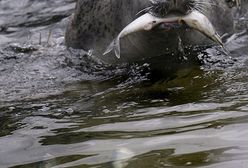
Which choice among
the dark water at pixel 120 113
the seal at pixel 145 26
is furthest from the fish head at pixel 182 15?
the dark water at pixel 120 113

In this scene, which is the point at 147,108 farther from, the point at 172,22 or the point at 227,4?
the point at 227,4

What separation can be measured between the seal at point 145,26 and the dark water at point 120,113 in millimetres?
193

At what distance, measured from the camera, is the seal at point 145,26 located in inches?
173

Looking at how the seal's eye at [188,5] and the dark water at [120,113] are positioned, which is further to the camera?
the seal's eye at [188,5]

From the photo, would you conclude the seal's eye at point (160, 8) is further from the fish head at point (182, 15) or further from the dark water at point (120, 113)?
the dark water at point (120, 113)

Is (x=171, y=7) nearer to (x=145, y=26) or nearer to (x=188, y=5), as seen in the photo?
(x=188, y=5)

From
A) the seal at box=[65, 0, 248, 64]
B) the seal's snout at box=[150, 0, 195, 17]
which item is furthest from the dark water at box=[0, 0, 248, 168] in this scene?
the seal's snout at box=[150, 0, 195, 17]

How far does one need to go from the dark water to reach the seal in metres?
0.19

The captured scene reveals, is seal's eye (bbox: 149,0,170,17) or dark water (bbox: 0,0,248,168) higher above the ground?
seal's eye (bbox: 149,0,170,17)

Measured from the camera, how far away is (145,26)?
4.45m

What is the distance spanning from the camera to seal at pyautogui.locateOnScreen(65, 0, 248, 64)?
14.4 feet

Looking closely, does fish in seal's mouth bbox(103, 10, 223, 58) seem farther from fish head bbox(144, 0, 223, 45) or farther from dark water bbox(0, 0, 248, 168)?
dark water bbox(0, 0, 248, 168)

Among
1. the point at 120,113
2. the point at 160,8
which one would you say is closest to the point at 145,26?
the point at 160,8

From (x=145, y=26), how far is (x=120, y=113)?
93cm
